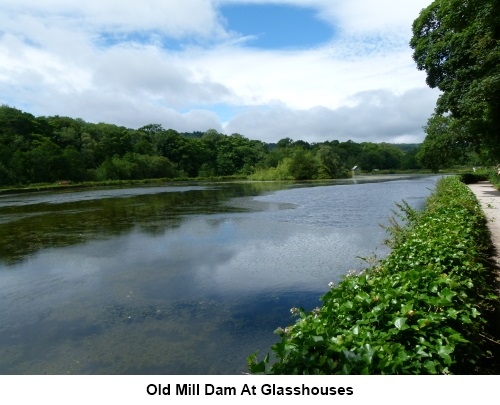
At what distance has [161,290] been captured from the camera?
6.87 meters

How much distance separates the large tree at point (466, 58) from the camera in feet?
44.1

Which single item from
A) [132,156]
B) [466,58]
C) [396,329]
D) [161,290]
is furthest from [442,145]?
[132,156]

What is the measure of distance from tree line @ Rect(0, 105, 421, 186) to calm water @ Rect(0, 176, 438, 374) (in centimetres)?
4832

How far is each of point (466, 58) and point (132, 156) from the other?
71504 mm

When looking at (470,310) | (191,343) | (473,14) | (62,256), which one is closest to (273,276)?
(191,343)

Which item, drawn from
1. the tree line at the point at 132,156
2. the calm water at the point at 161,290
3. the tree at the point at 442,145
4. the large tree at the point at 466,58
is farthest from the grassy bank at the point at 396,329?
the tree line at the point at 132,156

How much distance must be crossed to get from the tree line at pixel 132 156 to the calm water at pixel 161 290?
159 ft

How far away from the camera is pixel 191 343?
483 cm

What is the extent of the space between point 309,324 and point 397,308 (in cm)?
64

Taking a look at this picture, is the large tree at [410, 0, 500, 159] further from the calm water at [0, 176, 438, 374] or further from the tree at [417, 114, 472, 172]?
the calm water at [0, 176, 438, 374]

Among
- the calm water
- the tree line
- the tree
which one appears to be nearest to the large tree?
the tree

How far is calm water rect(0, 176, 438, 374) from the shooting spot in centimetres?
459

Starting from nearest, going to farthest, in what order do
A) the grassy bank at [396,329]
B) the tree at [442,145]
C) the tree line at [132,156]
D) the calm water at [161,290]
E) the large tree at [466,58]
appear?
the grassy bank at [396,329] → the calm water at [161,290] → the large tree at [466,58] → the tree at [442,145] → the tree line at [132,156]

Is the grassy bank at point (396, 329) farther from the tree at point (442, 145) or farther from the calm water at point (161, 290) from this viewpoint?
the tree at point (442, 145)
